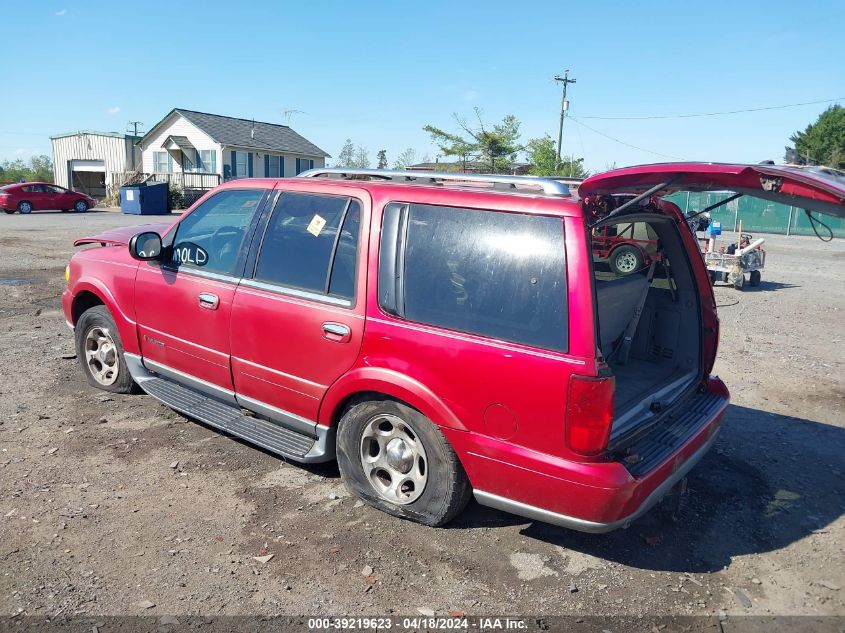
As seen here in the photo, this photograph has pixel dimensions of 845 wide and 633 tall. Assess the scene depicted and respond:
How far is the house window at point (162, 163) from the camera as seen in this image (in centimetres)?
4306

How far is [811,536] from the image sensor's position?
377 centimetres

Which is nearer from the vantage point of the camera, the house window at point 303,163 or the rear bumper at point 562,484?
the rear bumper at point 562,484

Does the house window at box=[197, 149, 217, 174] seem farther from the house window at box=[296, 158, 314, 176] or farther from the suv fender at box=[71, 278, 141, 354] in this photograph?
the suv fender at box=[71, 278, 141, 354]

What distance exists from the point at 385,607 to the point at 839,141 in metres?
63.8

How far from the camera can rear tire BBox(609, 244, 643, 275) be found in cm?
459

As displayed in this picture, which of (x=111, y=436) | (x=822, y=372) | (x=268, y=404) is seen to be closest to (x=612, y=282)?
(x=268, y=404)

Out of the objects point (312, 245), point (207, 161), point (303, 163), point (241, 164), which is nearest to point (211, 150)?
point (207, 161)

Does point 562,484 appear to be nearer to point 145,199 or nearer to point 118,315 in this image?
point 118,315

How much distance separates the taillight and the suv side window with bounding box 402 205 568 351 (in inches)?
8.2

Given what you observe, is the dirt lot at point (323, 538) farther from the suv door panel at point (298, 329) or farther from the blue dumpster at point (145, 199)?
the blue dumpster at point (145, 199)

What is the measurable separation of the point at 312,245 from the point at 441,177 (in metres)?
0.89

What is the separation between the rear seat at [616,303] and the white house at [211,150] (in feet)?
120

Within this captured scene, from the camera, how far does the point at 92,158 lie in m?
49.0

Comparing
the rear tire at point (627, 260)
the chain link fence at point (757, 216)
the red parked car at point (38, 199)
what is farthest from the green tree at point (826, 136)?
the rear tire at point (627, 260)
